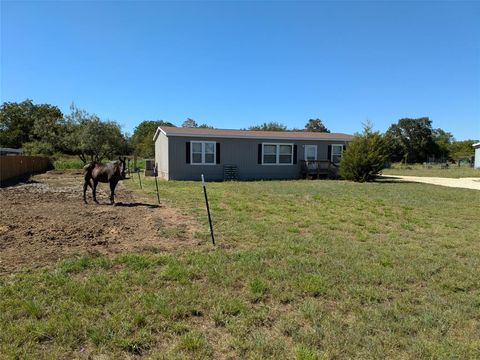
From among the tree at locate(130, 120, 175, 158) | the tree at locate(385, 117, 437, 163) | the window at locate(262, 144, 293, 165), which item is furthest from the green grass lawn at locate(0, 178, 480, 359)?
the tree at locate(385, 117, 437, 163)

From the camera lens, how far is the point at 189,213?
7855 millimetres

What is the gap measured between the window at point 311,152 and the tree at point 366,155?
2887 mm

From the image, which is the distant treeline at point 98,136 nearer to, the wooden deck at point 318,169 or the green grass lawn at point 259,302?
the wooden deck at point 318,169

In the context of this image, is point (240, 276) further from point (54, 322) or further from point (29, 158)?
point (29, 158)

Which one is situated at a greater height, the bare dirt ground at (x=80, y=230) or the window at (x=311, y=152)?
the window at (x=311, y=152)

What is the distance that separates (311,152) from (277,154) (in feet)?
7.78

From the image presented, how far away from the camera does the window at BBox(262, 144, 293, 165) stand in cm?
2030

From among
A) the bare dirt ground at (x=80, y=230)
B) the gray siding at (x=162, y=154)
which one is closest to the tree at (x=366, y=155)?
the gray siding at (x=162, y=154)

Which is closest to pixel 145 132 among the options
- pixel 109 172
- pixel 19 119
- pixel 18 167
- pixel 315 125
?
pixel 19 119

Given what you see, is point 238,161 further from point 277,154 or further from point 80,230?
point 80,230

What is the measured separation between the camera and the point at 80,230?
5902 mm

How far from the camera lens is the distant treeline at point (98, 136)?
95.3 feet

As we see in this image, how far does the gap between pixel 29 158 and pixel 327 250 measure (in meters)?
24.1

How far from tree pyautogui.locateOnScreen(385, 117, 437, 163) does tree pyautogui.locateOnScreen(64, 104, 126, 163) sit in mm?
51481
